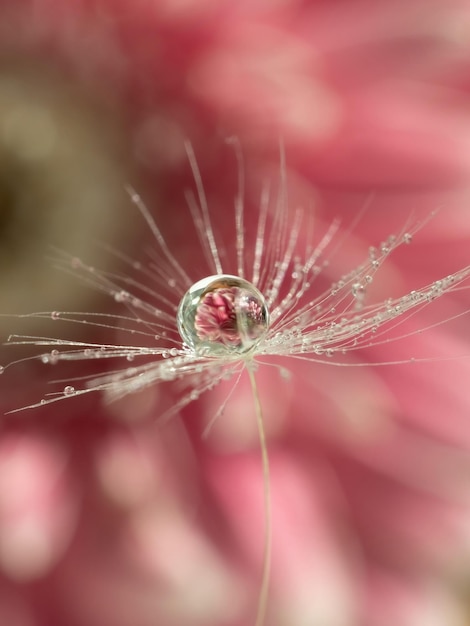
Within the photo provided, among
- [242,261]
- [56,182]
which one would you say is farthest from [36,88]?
[242,261]

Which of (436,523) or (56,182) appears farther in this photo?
(56,182)

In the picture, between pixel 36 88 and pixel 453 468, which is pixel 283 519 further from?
pixel 36 88

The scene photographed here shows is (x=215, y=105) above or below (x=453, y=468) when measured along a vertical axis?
above
